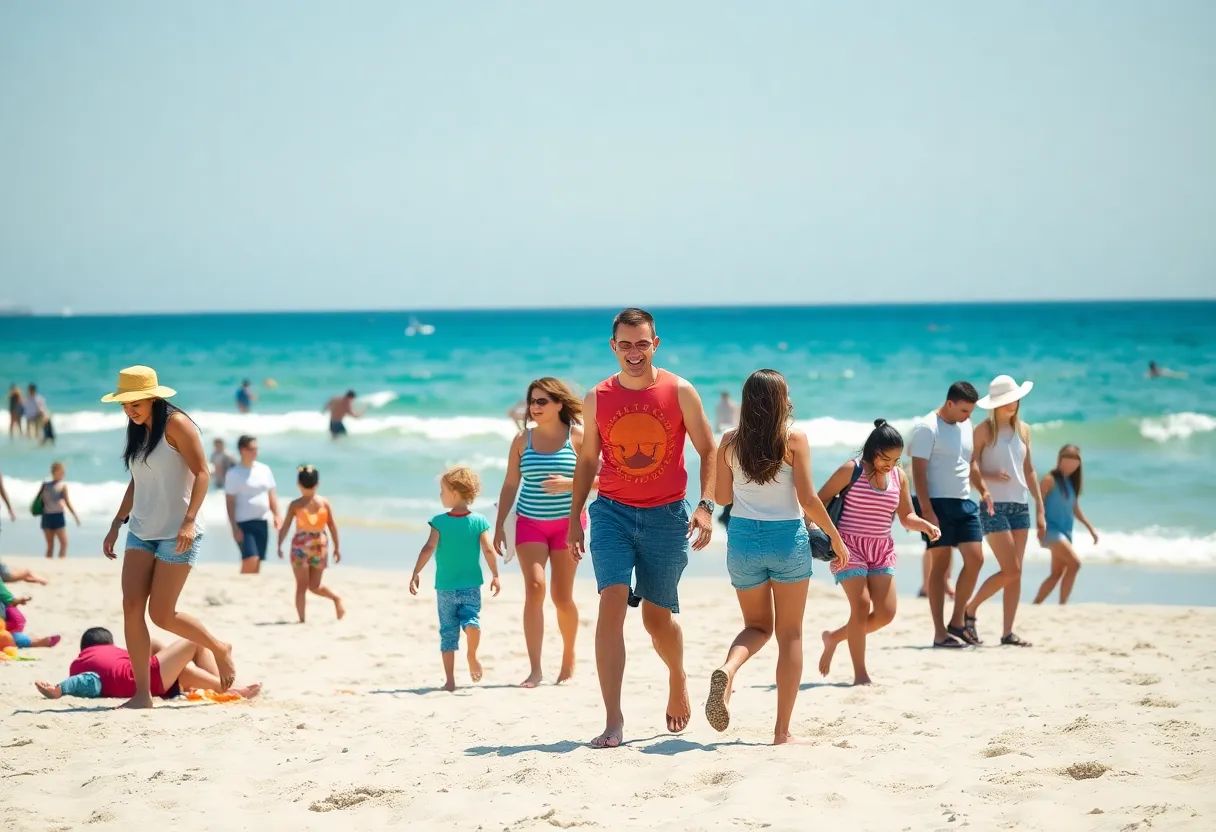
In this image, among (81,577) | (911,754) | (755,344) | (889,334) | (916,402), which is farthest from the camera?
(889,334)

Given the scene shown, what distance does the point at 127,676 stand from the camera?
6074mm

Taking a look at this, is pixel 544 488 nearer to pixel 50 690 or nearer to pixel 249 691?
pixel 249 691

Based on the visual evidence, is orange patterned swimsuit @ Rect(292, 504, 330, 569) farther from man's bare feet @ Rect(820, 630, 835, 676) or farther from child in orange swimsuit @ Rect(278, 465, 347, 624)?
man's bare feet @ Rect(820, 630, 835, 676)

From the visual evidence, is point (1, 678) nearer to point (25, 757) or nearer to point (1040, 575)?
point (25, 757)

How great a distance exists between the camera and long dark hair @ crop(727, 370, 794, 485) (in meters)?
4.68

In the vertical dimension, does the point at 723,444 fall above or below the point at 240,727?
above

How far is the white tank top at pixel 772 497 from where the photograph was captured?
188 inches

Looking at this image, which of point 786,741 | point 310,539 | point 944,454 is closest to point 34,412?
point 310,539

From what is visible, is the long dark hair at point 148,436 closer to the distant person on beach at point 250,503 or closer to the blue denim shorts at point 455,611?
the blue denim shorts at point 455,611

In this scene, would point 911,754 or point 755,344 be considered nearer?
point 911,754

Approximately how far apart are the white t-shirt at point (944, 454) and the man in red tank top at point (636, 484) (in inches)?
117

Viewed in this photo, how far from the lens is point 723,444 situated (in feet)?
15.8

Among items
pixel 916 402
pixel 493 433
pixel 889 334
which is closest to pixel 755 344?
pixel 889 334

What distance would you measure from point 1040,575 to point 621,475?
7.56m
